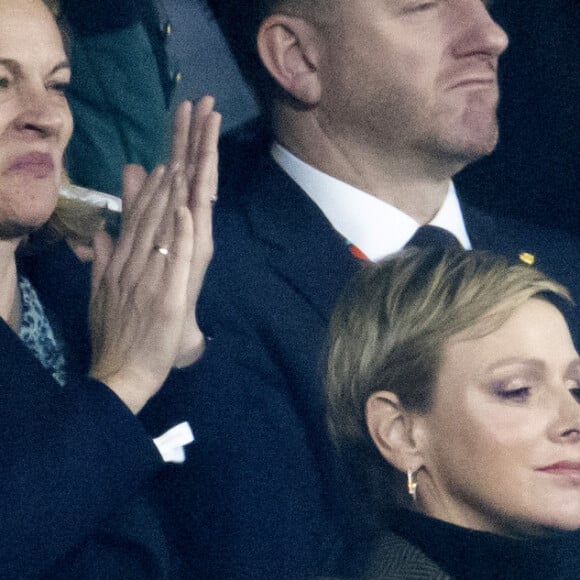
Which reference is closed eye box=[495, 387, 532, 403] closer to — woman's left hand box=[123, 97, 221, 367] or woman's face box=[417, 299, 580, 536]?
woman's face box=[417, 299, 580, 536]

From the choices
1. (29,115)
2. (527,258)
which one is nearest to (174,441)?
(29,115)

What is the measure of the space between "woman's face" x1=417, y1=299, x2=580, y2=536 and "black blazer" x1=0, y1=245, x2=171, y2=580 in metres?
0.23

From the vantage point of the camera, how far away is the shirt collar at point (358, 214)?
1165 mm

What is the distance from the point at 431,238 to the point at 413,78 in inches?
6.4

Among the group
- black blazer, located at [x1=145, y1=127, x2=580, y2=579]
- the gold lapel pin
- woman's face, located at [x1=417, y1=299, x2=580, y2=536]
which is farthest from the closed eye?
the gold lapel pin

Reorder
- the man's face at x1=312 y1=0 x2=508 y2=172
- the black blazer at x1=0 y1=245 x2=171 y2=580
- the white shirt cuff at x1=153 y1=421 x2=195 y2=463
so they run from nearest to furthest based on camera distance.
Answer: the black blazer at x1=0 y1=245 x2=171 y2=580 < the white shirt cuff at x1=153 y1=421 x2=195 y2=463 < the man's face at x1=312 y1=0 x2=508 y2=172

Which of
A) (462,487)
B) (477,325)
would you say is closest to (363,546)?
(462,487)

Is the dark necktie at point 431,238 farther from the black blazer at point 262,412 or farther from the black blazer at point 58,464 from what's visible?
the black blazer at point 58,464

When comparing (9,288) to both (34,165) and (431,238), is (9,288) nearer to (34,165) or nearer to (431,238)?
(34,165)

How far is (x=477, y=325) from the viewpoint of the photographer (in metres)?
0.99

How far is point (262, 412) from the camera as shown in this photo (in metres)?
1.04

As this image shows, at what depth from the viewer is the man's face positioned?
1.17m

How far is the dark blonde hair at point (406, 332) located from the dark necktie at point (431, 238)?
0.13m

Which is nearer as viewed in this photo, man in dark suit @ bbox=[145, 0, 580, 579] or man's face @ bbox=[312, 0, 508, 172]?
man in dark suit @ bbox=[145, 0, 580, 579]
